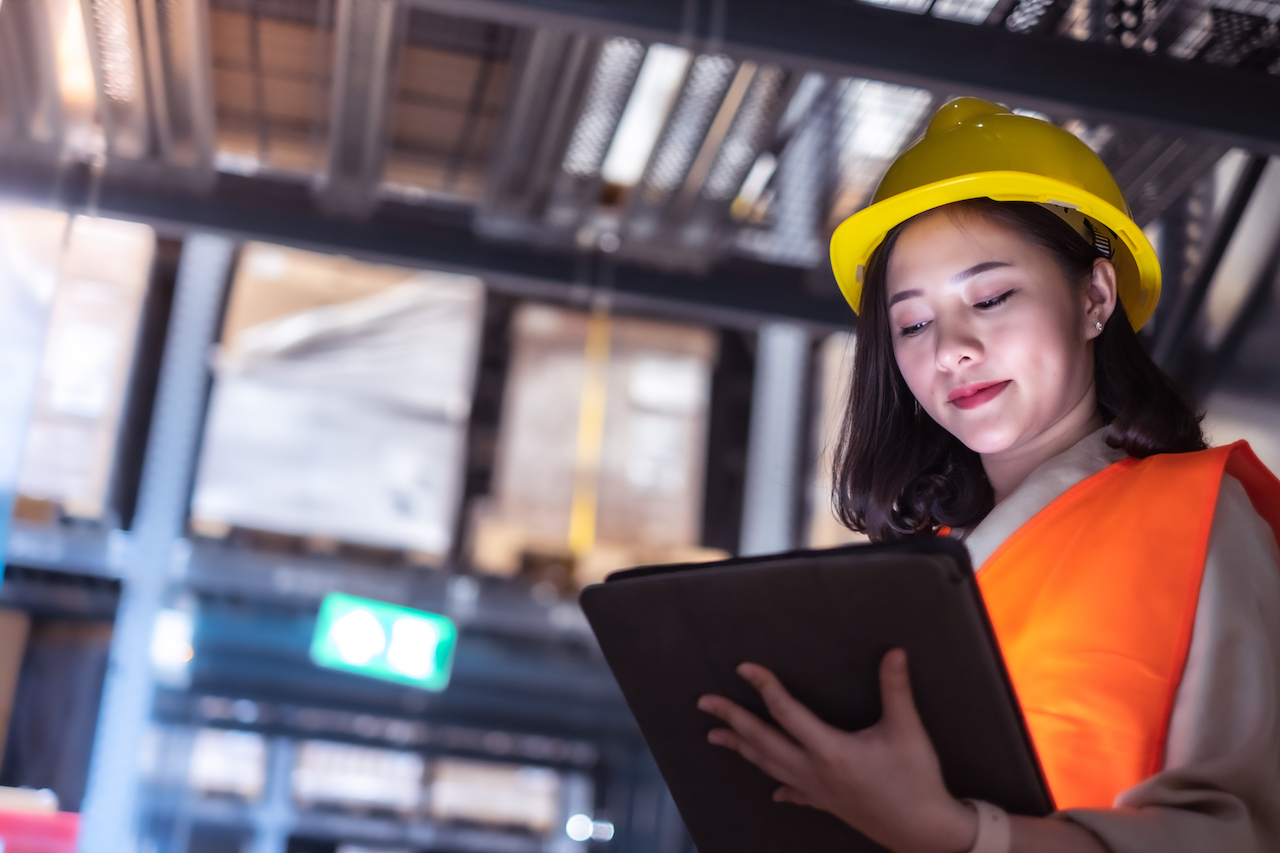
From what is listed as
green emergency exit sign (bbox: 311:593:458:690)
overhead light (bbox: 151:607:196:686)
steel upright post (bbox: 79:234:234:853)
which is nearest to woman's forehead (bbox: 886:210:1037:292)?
steel upright post (bbox: 79:234:234:853)

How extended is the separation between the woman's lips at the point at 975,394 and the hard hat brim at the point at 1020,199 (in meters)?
0.27

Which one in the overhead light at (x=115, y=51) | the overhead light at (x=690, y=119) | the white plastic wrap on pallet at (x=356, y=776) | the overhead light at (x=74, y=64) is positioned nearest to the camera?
the overhead light at (x=74, y=64)

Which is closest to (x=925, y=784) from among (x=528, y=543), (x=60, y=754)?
(x=60, y=754)

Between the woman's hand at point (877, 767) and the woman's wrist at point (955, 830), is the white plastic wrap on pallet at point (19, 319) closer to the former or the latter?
the woman's hand at point (877, 767)

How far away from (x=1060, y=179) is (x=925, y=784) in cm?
87

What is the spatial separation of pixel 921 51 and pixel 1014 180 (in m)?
0.99

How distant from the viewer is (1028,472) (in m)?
1.61

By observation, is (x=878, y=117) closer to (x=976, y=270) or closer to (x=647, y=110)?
(x=647, y=110)

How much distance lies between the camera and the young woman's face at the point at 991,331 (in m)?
1.48

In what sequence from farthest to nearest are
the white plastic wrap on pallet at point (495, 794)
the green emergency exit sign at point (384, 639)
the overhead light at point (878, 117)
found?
1. the white plastic wrap on pallet at point (495, 794)
2. the green emergency exit sign at point (384, 639)
3. the overhead light at point (878, 117)

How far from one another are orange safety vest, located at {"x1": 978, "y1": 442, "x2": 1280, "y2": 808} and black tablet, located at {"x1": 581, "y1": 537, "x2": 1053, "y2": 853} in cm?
13

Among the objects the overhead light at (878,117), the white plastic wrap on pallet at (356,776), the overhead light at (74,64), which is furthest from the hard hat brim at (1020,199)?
the white plastic wrap on pallet at (356,776)

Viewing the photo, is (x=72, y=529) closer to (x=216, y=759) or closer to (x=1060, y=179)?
(x=216, y=759)

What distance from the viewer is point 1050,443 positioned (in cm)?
156
